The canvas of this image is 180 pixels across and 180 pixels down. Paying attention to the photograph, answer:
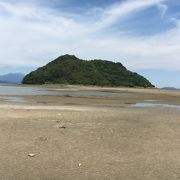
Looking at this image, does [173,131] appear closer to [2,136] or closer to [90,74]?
[2,136]

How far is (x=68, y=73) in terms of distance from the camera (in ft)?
611

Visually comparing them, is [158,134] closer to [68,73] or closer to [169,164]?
[169,164]

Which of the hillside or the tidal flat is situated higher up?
the hillside

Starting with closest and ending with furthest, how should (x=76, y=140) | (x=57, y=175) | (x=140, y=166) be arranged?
1. (x=57, y=175)
2. (x=140, y=166)
3. (x=76, y=140)

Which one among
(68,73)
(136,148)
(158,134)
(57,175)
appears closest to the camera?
(57,175)

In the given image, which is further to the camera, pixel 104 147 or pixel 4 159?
pixel 104 147

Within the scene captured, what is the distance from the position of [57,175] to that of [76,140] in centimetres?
471

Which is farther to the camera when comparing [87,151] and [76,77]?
[76,77]

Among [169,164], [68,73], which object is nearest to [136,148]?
[169,164]

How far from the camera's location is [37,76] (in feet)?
640

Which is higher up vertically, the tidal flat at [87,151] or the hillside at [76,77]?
the hillside at [76,77]

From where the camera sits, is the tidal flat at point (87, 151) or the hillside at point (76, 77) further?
the hillside at point (76, 77)

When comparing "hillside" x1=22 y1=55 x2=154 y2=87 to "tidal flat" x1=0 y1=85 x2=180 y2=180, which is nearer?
"tidal flat" x1=0 y1=85 x2=180 y2=180

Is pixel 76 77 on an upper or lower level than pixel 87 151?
upper
